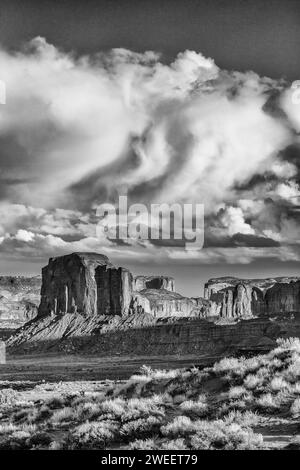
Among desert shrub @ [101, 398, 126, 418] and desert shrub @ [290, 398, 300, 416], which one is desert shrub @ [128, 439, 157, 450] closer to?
desert shrub @ [101, 398, 126, 418]

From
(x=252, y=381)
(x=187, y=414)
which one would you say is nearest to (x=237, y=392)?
(x=252, y=381)

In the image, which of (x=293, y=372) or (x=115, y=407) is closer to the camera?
(x=115, y=407)

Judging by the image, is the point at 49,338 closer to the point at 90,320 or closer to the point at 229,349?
the point at 90,320

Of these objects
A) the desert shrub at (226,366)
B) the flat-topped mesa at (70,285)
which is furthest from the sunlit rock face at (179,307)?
the desert shrub at (226,366)

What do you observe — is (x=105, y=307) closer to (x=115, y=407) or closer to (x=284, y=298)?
(x=284, y=298)

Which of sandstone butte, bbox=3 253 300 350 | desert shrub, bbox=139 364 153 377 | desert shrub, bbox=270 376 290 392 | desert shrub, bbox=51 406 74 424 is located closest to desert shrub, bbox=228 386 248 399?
desert shrub, bbox=270 376 290 392
